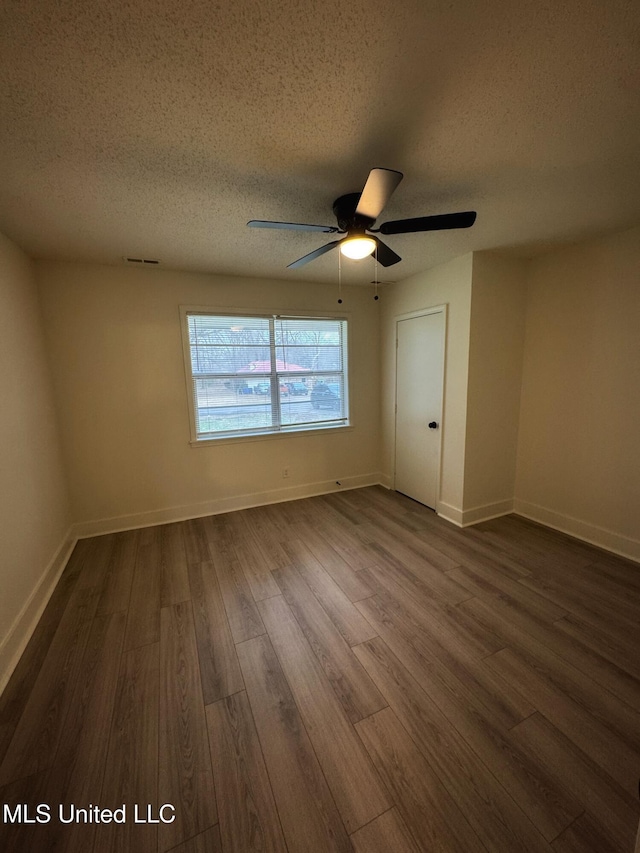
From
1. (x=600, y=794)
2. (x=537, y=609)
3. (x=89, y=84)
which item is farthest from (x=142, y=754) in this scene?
(x=89, y=84)

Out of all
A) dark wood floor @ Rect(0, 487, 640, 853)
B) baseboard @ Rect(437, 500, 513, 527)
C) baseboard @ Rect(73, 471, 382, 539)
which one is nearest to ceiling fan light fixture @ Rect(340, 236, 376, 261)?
dark wood floor @ Rect(0, 487, 640, 853)

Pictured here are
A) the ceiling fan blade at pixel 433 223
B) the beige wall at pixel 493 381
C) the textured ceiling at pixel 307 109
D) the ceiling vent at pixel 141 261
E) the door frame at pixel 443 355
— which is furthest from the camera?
the door frame at pixel 443 355

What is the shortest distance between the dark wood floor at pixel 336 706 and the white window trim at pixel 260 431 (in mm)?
1336

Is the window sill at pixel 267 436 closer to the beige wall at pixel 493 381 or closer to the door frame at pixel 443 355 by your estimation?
the door frame at pixel 443 355

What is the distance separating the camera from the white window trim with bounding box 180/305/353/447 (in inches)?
128

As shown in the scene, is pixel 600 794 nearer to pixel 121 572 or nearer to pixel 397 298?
pixel 121 572

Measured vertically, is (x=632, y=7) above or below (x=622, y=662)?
above

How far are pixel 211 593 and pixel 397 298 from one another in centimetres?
352

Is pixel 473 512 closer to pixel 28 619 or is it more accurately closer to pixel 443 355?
pixel 443 355

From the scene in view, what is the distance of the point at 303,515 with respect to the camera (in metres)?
3.49

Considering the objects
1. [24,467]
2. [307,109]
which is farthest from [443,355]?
[24,467]

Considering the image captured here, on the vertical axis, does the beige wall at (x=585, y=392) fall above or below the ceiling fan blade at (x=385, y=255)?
below

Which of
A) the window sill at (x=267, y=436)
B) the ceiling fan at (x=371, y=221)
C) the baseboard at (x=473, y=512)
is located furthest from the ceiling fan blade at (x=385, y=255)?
the baseboard at (x=473, y=512)

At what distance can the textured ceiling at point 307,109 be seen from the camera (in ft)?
3.09
